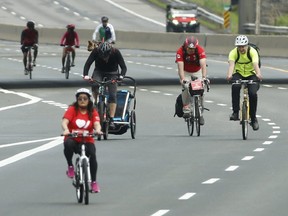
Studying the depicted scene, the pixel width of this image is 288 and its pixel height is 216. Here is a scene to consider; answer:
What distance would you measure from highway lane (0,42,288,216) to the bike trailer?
190 millimetres

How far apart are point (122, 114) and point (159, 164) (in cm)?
492

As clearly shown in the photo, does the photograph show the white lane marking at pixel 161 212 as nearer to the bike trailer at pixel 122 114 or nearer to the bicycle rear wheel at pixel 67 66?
the bike trailer at pixel 122 114

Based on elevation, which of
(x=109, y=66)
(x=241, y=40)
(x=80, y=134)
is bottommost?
(x=80, y=134)

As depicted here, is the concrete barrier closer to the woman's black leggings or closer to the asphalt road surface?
the asphalt road surface

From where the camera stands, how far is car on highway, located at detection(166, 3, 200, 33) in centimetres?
8494

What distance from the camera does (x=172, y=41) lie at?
63.0 metres

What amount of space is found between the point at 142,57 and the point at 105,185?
4246 cm

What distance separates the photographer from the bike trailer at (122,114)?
2528cm

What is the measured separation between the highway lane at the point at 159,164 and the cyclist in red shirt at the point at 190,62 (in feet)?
3.33

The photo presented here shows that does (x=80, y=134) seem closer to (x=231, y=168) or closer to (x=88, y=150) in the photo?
(x=88, y=150)

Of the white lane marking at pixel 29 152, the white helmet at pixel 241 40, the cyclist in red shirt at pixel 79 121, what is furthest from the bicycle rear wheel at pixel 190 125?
the cyclist in red shirt at pixel 79 121

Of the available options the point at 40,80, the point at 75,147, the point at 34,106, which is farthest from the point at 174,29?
the point at 75,147

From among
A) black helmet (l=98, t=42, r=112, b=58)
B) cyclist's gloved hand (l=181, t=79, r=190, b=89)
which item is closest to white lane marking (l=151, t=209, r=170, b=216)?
black helmet (l=98, t=42, r=112, b=58)

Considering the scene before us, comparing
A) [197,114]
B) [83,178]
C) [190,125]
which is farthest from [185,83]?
[83,178]
